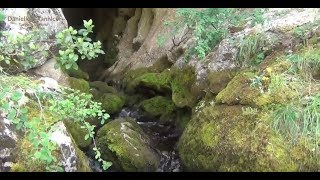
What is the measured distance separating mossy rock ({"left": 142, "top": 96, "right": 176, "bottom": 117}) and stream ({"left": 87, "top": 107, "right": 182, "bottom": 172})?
0.46 feet

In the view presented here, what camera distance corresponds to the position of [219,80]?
246 inches

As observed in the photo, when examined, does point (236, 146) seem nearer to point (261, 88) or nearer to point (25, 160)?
point (261, 88)

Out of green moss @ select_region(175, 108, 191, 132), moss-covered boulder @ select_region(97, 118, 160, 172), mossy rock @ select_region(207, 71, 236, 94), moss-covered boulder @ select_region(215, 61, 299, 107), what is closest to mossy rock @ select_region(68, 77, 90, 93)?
moss-covered boulder @ select_region(97, 118, 160, 172)

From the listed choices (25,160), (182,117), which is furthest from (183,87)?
(25,160)

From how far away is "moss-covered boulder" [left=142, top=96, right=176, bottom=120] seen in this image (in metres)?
7.23

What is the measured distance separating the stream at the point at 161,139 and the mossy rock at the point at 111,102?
0.43 feet

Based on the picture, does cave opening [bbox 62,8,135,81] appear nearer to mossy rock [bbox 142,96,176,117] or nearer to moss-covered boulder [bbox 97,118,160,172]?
mossy rock [bbox 142,96,176,117]

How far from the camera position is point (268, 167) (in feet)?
15.0

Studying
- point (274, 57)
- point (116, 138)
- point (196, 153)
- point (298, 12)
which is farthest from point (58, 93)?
point (298, 12)

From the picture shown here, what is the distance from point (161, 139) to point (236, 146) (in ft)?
6.35

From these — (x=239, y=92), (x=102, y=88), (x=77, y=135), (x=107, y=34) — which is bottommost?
(x=77, y=135)

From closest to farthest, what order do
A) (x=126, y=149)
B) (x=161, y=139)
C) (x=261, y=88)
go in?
(x=261, y=88), (x=126, y=149), (x=161, y=139)
